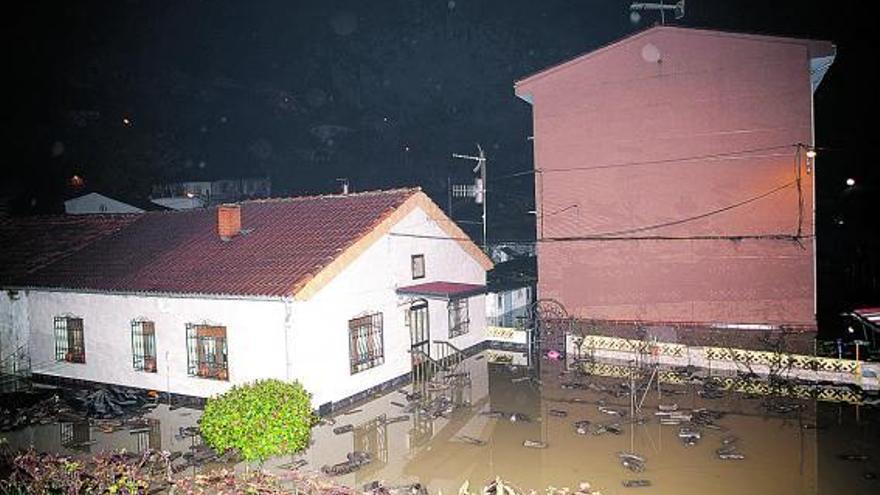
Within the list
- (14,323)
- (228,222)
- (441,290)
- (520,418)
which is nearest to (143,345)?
(228,222)

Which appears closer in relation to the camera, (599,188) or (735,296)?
(735,296)

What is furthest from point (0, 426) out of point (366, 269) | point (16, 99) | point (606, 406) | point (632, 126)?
point (16, 99)

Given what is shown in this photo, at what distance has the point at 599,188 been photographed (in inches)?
933

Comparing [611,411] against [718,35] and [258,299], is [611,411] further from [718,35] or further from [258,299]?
[718,35]

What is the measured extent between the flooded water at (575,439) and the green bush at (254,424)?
5.22ft

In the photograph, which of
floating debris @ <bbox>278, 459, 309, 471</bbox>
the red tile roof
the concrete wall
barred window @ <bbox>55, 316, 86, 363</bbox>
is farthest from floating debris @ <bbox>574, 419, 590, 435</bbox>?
barred window @ <bbox>55, 316, 86, 363</bbox>

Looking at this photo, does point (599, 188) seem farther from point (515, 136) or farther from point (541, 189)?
point (515, 136)

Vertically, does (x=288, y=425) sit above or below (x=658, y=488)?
above

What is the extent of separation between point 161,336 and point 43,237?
10.1m

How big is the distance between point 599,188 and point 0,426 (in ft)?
66.8

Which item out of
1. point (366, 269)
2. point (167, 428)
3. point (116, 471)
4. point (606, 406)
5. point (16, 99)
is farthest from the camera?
point (16, 99)

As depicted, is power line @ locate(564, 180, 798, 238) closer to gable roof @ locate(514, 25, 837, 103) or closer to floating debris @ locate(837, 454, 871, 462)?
gable roof @ locate(514, 25, 837, 103)

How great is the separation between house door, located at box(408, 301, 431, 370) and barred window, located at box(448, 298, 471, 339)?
162cm

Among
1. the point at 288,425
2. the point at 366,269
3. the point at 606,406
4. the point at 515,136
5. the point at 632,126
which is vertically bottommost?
the point at 606,406
